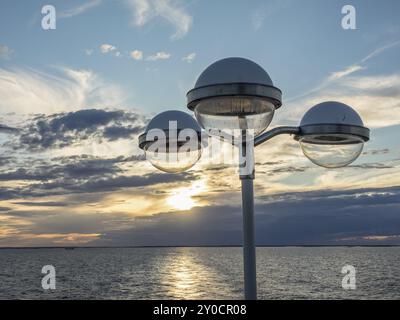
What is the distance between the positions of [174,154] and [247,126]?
1.08 meters

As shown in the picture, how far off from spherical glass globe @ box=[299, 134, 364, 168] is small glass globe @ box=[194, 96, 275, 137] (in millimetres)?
963

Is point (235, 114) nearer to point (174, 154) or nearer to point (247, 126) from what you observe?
point (247, 126)

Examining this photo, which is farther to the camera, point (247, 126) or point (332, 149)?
point (332, 149)

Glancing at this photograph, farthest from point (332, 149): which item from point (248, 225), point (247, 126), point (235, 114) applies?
point (248, 225)

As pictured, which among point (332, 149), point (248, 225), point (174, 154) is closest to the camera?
point (248, 225)

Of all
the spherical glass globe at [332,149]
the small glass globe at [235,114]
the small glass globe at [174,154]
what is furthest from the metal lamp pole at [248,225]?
the spherical glass globe at [332,149]

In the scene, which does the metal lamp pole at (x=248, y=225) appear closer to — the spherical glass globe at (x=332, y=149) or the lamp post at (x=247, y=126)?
the lamp post at (x=247, y=126)

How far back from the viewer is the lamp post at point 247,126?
5.07 m

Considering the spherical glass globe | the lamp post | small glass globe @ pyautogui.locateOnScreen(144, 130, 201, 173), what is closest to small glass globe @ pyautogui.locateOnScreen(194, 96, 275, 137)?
the lamp post

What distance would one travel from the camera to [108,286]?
80062mm

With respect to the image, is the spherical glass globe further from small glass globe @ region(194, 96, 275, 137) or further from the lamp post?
small glass globe @ region(194, 96, 275, 137)

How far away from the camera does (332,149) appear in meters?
6.28
